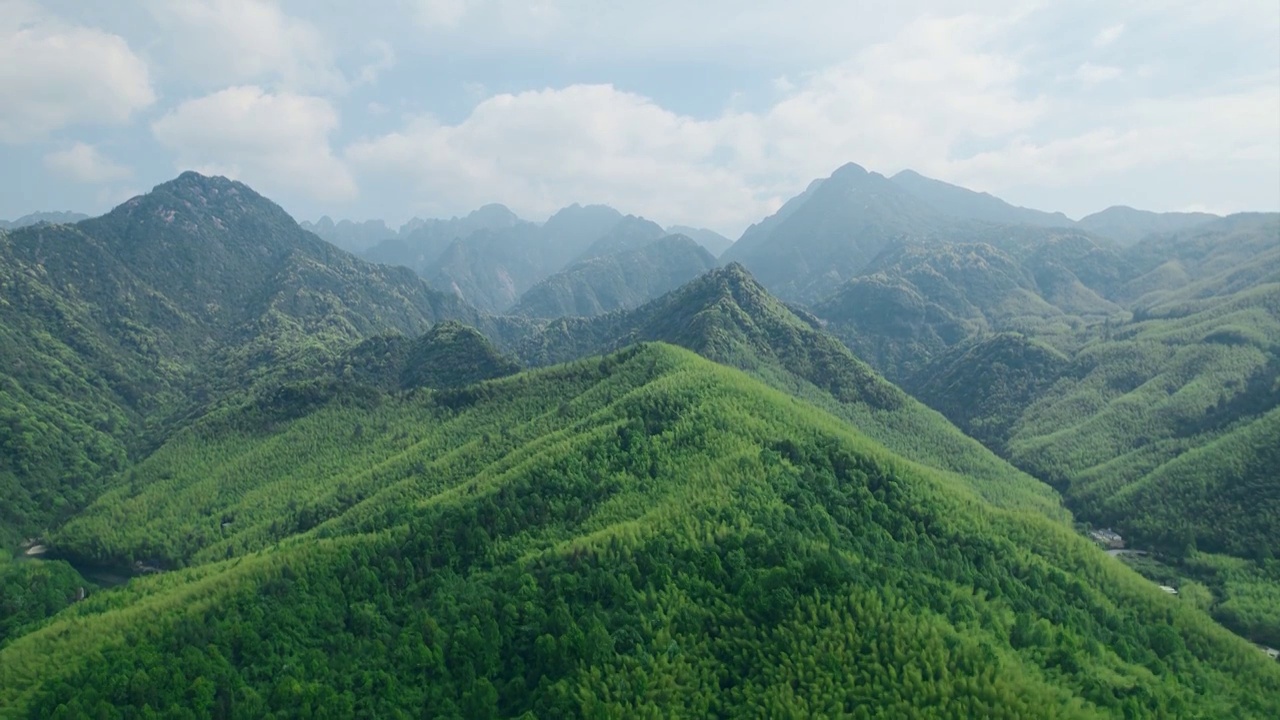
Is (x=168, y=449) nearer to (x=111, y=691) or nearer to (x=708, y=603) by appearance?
(x=111, y=691)

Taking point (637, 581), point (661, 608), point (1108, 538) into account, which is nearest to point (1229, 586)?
point (1108, 538)

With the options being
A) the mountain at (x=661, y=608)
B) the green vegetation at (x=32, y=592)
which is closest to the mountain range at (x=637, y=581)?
the mountain at (x=661, y=608)

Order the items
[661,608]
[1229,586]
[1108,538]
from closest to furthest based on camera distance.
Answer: [661,608] → [1229,586] → [1108,538]

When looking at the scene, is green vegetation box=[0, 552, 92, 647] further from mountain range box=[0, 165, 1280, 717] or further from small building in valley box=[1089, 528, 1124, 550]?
small building in valley box=[1089, 528, 1124, 550]

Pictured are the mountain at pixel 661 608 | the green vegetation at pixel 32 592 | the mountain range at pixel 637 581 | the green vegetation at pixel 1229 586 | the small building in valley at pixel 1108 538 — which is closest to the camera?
the mountain at pixel 661 608

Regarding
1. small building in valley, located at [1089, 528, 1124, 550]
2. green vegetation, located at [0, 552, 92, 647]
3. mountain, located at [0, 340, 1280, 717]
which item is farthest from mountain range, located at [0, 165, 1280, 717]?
small building in valley, located at [1089, 528, 1124, 550]

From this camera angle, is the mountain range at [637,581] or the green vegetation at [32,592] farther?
the green vegetation at [32,592]

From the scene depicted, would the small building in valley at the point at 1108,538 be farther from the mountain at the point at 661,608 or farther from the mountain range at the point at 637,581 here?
the mountain at the point at 661,608

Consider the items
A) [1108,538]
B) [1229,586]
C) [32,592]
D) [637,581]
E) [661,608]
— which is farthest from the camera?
[1108,538]

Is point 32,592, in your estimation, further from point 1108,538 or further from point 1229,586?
point 1108,538

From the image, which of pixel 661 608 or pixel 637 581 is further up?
pixel 637 581
